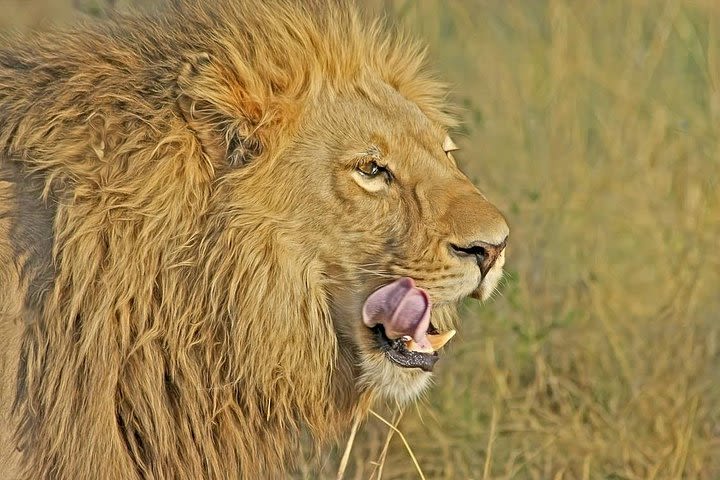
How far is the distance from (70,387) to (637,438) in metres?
2.25

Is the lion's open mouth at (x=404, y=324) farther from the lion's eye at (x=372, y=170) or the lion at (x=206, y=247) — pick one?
the lion's eye at (x=372, y=170)

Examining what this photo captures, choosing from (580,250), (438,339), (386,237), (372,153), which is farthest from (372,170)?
(580,250)

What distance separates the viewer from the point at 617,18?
23.0 feet

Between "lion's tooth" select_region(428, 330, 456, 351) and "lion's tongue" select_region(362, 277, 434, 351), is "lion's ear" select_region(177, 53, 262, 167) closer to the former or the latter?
"lion's tongue" select_region(362, 277, 434, 351)

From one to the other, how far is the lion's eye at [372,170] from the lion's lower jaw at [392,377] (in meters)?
0.45

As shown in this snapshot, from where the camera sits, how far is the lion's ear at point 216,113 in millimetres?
3188

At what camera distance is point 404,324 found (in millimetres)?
3209

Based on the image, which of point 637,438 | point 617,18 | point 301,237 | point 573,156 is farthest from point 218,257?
point 617,18

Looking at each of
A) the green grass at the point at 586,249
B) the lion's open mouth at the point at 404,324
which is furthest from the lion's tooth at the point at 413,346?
the green grass at the point at 586,249

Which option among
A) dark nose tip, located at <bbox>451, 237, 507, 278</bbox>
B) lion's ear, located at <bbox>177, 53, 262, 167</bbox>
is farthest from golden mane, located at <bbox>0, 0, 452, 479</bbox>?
dark nose tip, located at <bbox>451, 237, 507, 278</bbox>

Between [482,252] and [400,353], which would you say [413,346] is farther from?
[482,252]

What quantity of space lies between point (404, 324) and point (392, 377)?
16 centimetres

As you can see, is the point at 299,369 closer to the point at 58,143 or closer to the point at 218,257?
the point at 218,257

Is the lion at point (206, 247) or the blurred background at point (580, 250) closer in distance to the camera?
the lion at point (206, 247)
